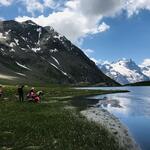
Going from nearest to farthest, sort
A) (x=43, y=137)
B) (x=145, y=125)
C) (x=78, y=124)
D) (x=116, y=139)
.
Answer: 1. (x=43, y=137)
2. (x=116, y=139)
3. (x=78, y=124)
4. (x=145, y=125)

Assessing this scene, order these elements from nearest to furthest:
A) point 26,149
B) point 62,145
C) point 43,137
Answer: point 26,149 < point 62,145 < point 43,137

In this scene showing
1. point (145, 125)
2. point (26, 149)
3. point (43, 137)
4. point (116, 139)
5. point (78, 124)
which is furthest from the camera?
point (145, 125)

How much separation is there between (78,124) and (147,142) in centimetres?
888

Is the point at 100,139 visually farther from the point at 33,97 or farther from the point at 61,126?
the point at 33,97

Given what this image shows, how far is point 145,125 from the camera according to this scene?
4406 cm

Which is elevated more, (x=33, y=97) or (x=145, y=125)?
(x=33, y=97)

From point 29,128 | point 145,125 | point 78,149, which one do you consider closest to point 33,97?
point 145,125

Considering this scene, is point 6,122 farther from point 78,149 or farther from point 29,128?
point 78,149

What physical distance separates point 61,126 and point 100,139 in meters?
6.76

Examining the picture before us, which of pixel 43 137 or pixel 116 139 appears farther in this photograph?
pixel 116 139

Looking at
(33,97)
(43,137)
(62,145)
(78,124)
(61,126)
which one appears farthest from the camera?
(33,97)

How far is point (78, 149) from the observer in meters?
24.6

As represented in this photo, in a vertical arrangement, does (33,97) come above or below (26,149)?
above

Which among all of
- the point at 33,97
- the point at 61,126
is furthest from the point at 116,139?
the point at 33,97
